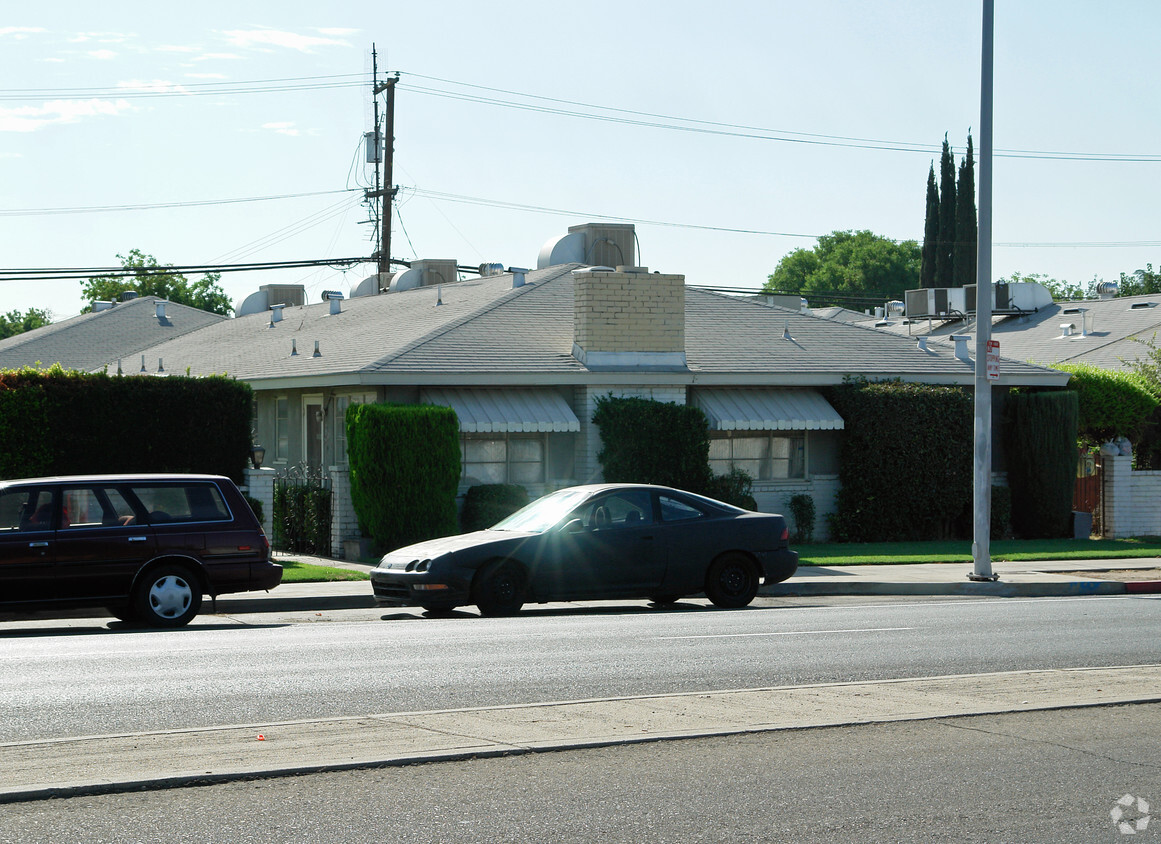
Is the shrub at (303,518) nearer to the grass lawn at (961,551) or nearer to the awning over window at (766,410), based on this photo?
the awning over window at (766,410)

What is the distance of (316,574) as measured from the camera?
18.9 meters

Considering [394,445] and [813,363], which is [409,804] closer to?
[394,445]

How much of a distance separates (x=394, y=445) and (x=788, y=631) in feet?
32.6

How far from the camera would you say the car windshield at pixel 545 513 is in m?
15.5

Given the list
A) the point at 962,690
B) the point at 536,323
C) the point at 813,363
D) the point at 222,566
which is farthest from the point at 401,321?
the point at 962,690

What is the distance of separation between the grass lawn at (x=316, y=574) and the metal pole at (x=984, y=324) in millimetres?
8739

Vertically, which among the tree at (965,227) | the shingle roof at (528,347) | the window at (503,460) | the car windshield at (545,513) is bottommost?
the car windshield at (545,513)

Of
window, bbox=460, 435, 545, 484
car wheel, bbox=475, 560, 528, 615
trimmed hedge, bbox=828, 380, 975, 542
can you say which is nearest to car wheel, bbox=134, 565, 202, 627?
car wheel, bbox=475, 560, 528, 615

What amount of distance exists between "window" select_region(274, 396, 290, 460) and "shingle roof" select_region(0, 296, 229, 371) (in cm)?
892

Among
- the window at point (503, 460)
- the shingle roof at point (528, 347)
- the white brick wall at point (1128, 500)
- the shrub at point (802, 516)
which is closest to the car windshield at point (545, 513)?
the shingle roof at point (528, 347)

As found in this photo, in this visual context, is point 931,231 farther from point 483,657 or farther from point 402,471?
point 483,657

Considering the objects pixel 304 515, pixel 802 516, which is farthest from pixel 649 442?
A: pixel 304 515

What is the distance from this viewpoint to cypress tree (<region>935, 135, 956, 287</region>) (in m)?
67.4

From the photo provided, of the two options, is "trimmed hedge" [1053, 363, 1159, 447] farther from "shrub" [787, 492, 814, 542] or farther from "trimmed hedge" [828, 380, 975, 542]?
"shrub" [787, 492, 814, 542]
